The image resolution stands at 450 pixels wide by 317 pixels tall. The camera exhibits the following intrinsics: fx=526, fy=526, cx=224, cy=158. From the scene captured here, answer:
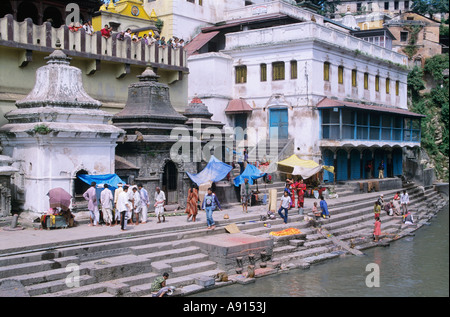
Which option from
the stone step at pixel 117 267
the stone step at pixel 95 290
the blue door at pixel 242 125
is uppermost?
the blue door at pixel 242 125

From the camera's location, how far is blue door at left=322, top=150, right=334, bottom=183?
29.3 m

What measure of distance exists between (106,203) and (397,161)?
82.5 feet

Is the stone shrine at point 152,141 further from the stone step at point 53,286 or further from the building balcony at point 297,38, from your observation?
the building balcony at point 297,38

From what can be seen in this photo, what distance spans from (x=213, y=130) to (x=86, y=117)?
9781mm

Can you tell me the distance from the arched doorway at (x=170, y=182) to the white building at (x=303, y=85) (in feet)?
35.8

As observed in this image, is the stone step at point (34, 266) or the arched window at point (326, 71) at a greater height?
the arched window at point (326, 71)

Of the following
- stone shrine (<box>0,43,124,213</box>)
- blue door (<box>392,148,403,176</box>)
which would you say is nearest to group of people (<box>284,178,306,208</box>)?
stone shrine (<box>0,43,124,213</box>)

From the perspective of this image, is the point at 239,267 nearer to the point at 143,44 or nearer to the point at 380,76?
the point at 143,44

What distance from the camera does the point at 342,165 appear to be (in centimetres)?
3084

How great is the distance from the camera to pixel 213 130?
26.3 m

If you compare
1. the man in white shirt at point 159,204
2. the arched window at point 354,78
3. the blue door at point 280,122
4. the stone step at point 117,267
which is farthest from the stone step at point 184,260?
the arched window at point 354,78

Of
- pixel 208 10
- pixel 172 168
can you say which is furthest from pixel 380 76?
pixel 172 168

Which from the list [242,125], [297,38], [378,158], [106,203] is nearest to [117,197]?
[106,203]

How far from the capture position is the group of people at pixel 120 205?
1619 centimetres
